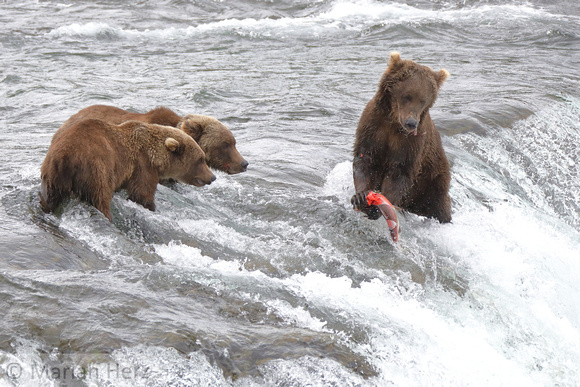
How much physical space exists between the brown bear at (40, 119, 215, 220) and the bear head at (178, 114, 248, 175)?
0.69 m

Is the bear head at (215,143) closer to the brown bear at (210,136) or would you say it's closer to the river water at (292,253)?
the brown bear at (210,136)

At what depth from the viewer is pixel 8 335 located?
10.7 feet

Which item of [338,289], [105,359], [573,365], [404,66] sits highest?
[404,66]

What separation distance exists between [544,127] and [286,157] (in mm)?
4575

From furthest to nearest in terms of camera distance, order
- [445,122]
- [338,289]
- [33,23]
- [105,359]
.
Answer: [33,23], [445,122], [338,289], [105,359]

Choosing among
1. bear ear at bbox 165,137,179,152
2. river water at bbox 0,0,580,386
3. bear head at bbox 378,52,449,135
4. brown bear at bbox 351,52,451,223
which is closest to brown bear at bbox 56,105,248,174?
river water at bbox 0,0,580,386

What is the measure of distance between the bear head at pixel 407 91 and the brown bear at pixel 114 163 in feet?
6.12

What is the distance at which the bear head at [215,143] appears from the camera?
7035 mm

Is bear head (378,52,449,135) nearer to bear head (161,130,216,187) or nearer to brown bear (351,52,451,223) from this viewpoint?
brown bear (351,52,451,223)

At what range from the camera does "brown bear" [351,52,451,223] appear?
5.50 meters

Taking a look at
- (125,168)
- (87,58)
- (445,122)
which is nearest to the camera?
(125,168)

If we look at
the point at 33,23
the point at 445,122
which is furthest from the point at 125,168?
the point at 33,23

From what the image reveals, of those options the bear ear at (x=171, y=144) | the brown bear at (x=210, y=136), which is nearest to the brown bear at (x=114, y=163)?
the bear ear at (x=171, y=144)

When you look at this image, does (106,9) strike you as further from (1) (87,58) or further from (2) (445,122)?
(2) (445,122)
